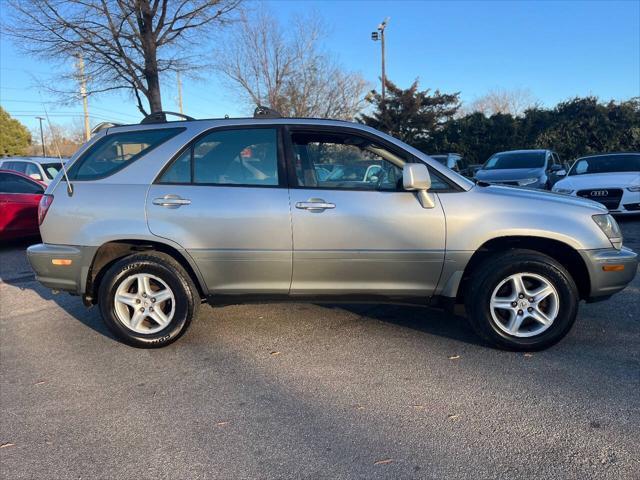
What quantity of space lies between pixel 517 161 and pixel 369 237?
9442mm

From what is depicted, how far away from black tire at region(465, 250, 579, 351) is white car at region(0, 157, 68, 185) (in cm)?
1290

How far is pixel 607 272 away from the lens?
3693 mm

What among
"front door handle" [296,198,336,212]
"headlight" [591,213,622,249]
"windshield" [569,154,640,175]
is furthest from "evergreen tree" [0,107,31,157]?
"headlight" [591,213,622,249]

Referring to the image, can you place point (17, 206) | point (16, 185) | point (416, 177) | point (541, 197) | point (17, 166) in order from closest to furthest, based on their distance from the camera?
point (416, 177) → point (541, 197) → point (17, 206) → point (16, 185) → point (17, 166)

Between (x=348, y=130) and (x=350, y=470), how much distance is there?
255cm

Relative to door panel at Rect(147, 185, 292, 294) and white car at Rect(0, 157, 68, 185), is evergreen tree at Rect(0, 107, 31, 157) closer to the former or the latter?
white car at Rect(0, 157, 68, 185)

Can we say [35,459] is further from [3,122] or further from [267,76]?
[3,122]

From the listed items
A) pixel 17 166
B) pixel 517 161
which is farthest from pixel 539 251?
pixel 17 166

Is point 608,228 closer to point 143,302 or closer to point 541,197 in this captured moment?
point 541,197

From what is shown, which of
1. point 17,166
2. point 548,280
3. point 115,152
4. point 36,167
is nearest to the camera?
point 548,280

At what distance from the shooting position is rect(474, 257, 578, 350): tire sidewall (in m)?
3.66

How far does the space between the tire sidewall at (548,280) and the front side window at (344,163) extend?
1010 millimetres

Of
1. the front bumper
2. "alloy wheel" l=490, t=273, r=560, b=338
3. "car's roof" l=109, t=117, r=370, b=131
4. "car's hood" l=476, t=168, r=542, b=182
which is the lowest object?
"alloy wheel" l=490, t=273, r=560, b=338

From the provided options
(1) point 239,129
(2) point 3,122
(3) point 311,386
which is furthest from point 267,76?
(2) point 3,122
